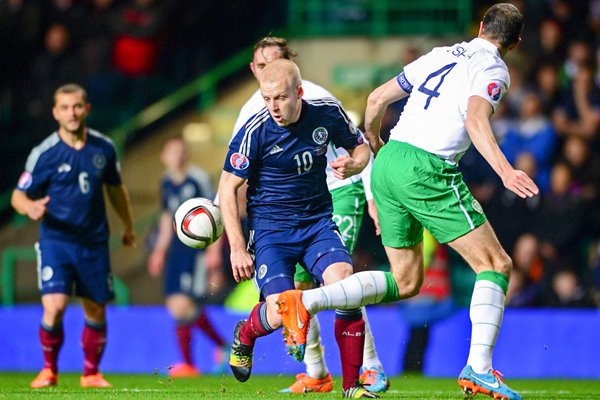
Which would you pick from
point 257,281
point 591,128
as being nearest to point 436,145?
point 257,281

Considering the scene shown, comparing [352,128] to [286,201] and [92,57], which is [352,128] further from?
[92,57]

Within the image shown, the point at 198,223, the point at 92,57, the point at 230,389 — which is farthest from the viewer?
the point at 92,57

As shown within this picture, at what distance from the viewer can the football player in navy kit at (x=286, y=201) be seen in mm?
6941

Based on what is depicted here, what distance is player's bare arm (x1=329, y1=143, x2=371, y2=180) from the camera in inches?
279

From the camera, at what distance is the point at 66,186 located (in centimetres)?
938

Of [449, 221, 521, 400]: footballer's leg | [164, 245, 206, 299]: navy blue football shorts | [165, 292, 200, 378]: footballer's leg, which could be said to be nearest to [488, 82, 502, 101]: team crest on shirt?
[449, 221, 521, 400]: footballer's leg

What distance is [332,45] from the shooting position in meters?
15.9

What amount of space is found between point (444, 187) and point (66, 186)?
3.68 meters

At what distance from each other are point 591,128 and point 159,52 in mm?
5891

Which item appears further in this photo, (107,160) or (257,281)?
(107,160)

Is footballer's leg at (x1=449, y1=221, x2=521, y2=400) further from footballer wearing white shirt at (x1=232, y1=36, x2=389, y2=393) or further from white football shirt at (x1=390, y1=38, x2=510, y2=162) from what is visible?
Answer: footballer wearing white shirt at (x1=232, y1=36, x2=389, y2=393)

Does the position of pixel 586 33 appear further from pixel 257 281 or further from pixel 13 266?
pixel 257 281

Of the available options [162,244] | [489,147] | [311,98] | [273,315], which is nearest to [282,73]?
[311,98]

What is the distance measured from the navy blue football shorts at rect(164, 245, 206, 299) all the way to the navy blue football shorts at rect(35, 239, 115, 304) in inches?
112
